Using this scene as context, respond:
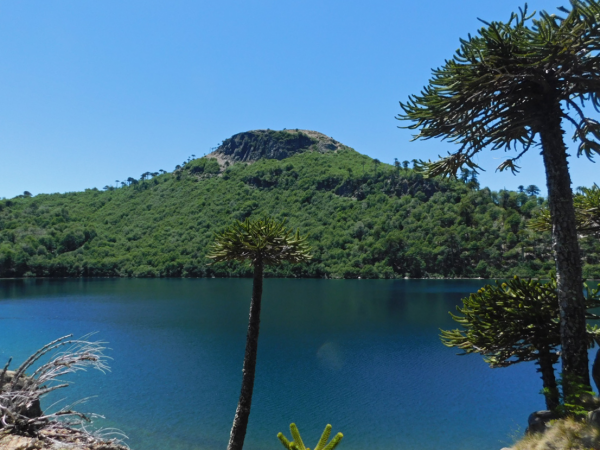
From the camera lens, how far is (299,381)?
2506 cm

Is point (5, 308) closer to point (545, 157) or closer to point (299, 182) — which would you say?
point (545, 157)

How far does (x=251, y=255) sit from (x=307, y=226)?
139 meters

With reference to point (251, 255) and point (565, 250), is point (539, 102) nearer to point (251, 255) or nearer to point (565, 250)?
point (565, 250)

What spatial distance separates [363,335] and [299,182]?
470 feet

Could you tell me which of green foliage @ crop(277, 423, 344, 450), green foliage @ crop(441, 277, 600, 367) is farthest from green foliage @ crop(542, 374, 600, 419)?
green foliage @ crop(277, 423, 344, 450)

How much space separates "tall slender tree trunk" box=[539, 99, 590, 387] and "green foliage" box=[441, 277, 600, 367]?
1.05m

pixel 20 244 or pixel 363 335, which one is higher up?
pixel 20 244

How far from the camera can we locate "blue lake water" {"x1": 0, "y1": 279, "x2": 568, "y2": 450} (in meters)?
18.4

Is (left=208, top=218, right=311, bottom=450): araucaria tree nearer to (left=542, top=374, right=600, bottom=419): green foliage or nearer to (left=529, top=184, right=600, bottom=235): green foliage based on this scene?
(left=542, top=374, right=600, bottom=419): green foliage

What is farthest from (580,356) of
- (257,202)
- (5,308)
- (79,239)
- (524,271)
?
(257,202)

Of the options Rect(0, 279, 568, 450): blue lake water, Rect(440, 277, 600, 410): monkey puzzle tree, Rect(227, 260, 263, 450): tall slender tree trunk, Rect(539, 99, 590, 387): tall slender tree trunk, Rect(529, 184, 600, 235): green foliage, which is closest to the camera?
Rect(539, 99, 590, 387): tall slender tree trunk

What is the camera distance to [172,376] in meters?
26.1

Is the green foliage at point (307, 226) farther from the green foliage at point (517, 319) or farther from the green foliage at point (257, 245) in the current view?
the green foliage at point (257, 245)

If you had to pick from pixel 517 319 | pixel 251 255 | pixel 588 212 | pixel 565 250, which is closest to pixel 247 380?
pixel 251 255
